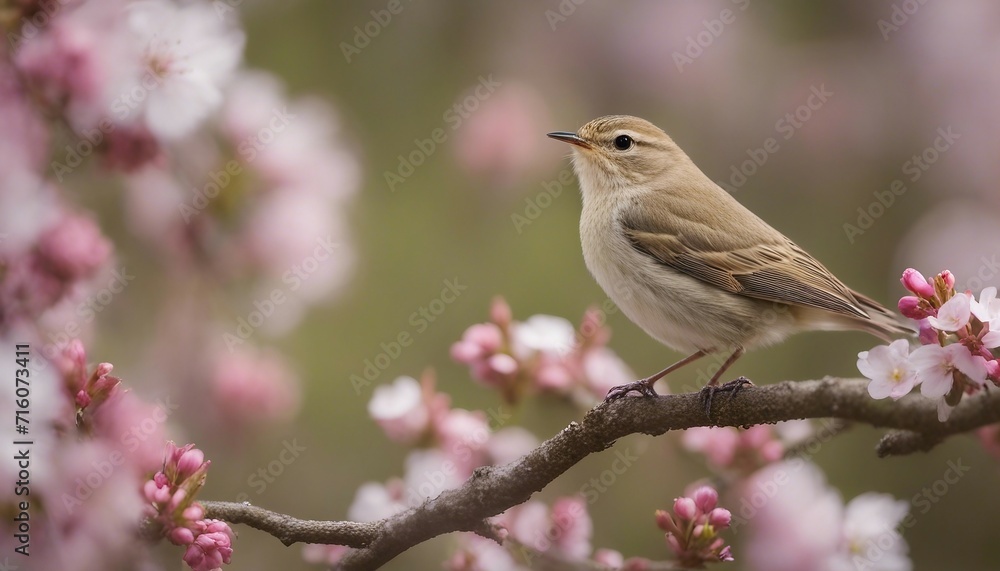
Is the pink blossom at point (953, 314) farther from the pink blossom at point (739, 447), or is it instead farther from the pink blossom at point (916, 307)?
the pink blossom at point (739, 447)

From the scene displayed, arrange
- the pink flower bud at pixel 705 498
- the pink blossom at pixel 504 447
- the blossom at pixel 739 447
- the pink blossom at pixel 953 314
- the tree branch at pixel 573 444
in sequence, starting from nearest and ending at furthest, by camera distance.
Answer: the pink blossom at pixel 953 314 → the tree branch at pixel 573 444 → the pink flower bud at pixel 705 498 → the blossom at pixel 739 447 → the pink blossom at pixel 504 447

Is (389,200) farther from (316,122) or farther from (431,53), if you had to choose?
(316,122)

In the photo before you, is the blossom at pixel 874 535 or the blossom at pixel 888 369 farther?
the blossom at pixel 874 535

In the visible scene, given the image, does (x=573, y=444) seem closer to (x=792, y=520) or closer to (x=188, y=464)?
(x=188, y=464)

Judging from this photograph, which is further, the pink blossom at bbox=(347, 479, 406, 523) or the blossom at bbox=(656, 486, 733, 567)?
the pink blossom at bbox=(347, 479, 406, 523)

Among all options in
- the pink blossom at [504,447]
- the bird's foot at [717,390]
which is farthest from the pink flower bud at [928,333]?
the pink blossom at [504,447]

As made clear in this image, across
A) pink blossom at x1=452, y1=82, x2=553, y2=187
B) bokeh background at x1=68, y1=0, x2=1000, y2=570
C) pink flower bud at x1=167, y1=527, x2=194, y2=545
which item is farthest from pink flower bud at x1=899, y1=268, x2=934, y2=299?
pink blossom at x1=452, y1=82, x2=553, y2=187

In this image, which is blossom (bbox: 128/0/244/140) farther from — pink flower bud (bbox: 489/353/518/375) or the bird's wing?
the bird's wing
